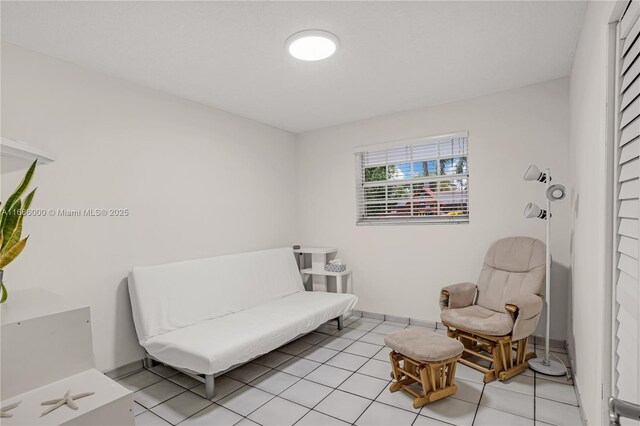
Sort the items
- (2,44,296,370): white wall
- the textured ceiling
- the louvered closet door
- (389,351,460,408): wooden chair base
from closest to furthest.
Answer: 1. the louvered closet door
2. the textured ceiling
3. (389,351,460,408): wooden chair base
4. (2,44,296,370): white wall

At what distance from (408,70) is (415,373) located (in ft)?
8.16

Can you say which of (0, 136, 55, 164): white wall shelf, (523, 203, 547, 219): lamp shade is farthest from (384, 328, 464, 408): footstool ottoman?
(0, 136, 55, 164): white wall shelf

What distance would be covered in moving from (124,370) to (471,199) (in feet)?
12.3

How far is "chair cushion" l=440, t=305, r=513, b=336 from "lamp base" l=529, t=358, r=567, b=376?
17.3 inches

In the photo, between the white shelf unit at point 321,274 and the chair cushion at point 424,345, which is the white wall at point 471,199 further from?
the chair cushion at point 424,345

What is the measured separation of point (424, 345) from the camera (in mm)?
2307

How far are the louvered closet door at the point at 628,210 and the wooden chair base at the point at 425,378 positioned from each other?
113 centimetres

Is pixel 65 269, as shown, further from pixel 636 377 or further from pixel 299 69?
pixel 636 377

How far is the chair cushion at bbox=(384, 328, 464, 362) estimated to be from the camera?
221cm

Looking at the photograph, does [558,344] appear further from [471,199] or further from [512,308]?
[471,199]

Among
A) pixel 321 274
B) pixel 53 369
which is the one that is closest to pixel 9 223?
pixel 53 369

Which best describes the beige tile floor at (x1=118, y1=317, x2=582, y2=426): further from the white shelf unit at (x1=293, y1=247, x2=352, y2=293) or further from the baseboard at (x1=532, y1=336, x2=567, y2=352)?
the white shelf unit at (x1=293, y1=247, x2=352, y2=293)

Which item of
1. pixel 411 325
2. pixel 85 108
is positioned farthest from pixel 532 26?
pixel 85 108

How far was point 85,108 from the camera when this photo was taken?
2.66 metres
